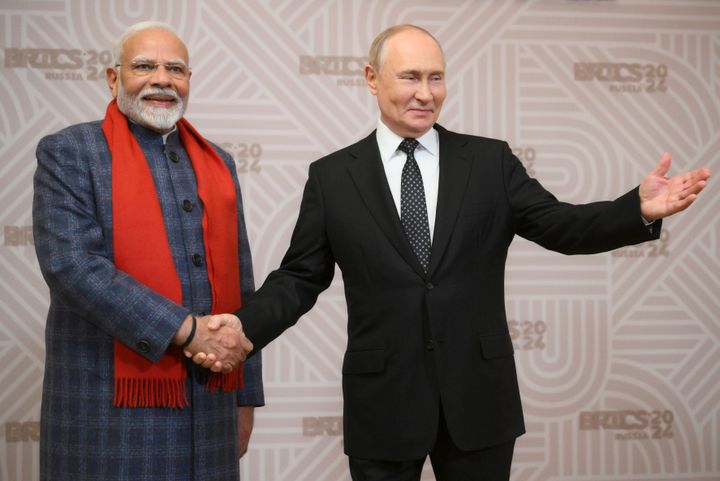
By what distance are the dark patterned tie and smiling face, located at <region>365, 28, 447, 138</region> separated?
13cm

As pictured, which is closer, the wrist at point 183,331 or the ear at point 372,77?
the wrist at point 183,331

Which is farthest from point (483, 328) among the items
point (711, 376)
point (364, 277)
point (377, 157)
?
point (711, 376)

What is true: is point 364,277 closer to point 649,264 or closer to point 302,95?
point 302,95

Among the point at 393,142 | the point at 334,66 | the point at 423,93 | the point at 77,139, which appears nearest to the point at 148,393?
the point at 77,139

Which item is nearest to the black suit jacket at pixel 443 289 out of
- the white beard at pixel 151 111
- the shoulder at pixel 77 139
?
the white beard at pixel 151 111

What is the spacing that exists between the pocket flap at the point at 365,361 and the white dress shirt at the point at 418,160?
14.8 inches

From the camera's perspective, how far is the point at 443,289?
1.89m

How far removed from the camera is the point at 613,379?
3461 mm

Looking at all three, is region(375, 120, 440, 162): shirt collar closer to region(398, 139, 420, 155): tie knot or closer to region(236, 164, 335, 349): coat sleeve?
region(398, 139, 420, 155): tie knot

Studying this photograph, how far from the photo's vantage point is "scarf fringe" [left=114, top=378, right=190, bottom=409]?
1881 millimetres

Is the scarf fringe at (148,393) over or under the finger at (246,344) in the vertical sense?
under

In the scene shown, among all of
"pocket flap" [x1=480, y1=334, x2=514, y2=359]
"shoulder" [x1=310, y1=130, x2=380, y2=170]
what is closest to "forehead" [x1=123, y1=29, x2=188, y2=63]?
"shoulder" [x1=310, y1=130, x2=380, y2=170]

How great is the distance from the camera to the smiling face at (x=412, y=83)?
6.54 ft

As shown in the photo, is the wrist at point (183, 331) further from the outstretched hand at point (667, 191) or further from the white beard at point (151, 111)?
the outstretched hand at point (667, 191)
